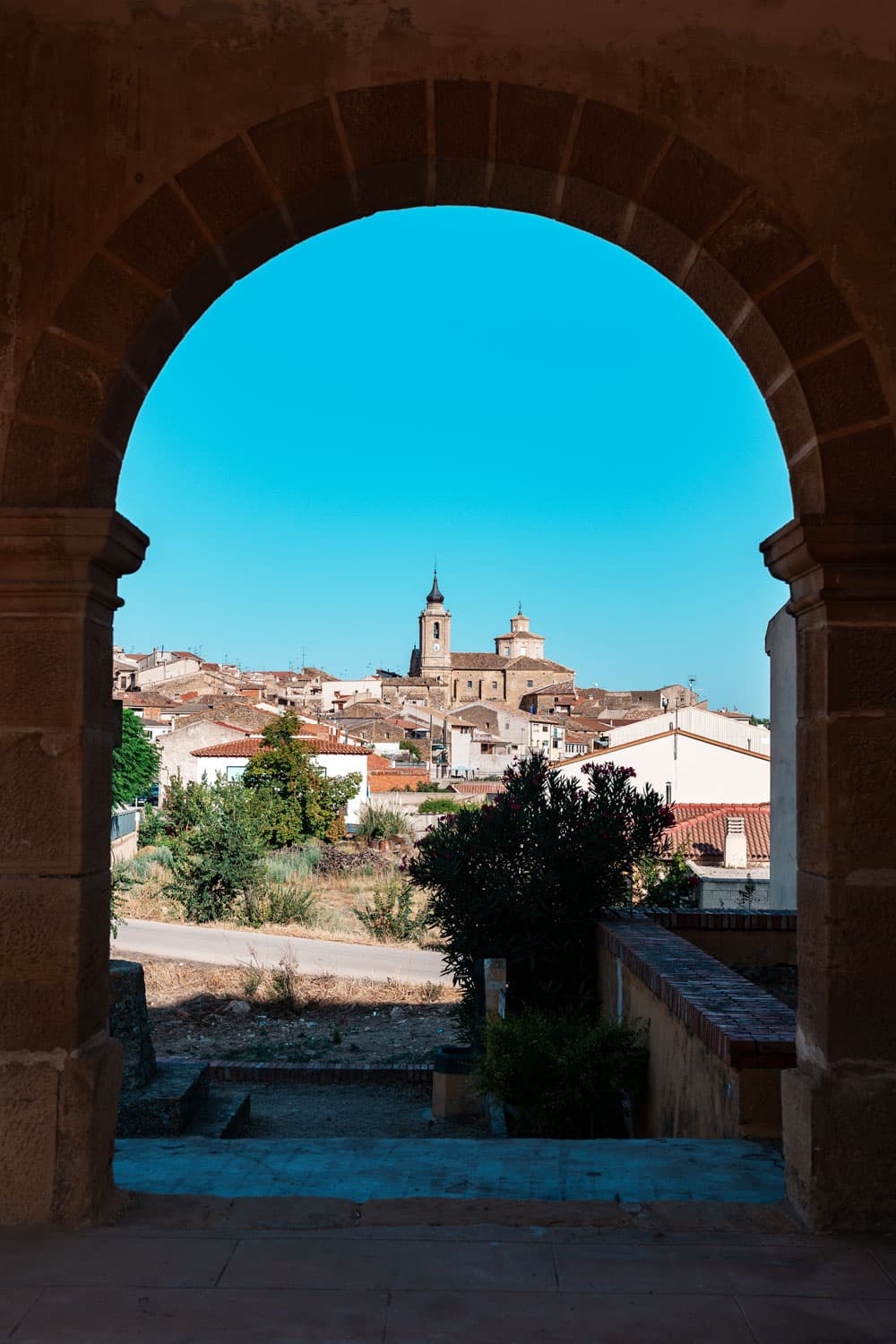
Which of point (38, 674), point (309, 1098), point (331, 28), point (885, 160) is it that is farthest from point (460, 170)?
point (309, 1098)

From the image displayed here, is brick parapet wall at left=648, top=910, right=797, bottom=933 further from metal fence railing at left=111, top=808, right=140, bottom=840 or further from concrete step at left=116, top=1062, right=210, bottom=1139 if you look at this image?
metal fence railing at left=111, top=808, right=140, bottom=840

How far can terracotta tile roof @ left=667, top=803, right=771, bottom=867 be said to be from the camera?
18.0 meters

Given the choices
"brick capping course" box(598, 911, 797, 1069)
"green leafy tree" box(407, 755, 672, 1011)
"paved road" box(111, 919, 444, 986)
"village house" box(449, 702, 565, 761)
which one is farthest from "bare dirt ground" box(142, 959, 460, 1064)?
"village house" box(449, 702, 565, 761)

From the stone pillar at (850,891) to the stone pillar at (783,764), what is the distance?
20.9 feet

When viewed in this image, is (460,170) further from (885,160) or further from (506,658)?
(506,658)

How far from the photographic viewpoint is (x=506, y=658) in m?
90.7

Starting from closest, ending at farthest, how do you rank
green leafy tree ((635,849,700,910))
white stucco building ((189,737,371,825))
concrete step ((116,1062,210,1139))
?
concrete step ((116,1062,210,1139)) → green leafy tree ((635,849,700,910)) → white stucco building ((189,737,371,825))

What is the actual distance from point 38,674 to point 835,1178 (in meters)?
2.19

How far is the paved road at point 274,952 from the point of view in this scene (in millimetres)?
11734

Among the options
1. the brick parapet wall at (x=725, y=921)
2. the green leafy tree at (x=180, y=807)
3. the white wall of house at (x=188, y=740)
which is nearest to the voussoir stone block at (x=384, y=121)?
the brick parapet wall at (x=725, y=921)

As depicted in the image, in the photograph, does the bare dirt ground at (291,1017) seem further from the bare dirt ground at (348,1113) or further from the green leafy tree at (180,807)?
the green leafy tree at (180,807)

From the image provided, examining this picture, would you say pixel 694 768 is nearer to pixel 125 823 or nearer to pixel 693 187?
pixel 125 823

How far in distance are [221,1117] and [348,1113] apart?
138 cm

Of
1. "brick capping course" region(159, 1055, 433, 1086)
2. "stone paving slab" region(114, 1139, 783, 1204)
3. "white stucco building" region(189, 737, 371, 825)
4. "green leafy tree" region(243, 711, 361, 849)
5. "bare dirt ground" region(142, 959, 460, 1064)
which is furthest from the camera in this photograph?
"white stucco building" region(189, 737, 371, 825)
